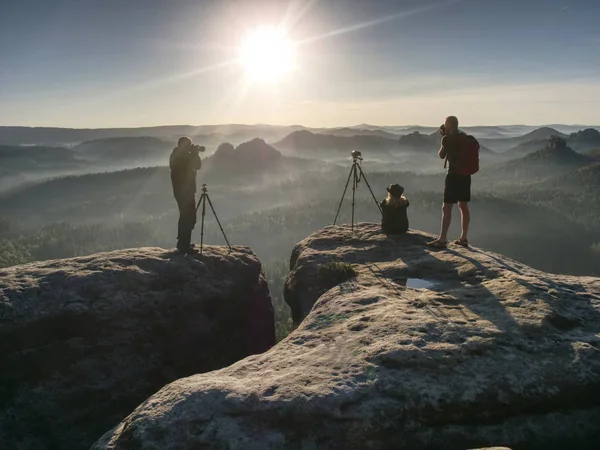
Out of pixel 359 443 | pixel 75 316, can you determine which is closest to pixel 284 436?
pixel 359 443

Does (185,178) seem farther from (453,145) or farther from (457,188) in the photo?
(457,188)

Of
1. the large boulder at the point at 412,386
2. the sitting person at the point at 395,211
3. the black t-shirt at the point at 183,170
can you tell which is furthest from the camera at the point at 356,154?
the large boulder at the point at 412,386

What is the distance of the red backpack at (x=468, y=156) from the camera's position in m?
16.0

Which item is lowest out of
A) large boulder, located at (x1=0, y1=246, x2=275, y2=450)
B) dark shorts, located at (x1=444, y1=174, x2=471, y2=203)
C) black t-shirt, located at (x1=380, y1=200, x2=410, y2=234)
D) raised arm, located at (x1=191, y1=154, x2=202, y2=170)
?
large boulder, located at (x1=0, y1=246, x2=275, y2=450)

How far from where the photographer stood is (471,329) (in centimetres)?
1008

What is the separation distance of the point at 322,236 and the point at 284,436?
43.8 ft

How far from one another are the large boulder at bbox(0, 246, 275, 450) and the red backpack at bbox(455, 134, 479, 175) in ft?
32.9

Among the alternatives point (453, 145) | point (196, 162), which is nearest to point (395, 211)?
point (453, 145)

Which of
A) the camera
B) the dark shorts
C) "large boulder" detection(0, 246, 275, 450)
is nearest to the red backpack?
the dark shorts

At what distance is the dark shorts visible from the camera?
645 inches

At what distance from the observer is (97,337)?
46.0 feet

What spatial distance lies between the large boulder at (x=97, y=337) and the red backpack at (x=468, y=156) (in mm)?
10019

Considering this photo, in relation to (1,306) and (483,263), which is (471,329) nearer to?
(483,263)

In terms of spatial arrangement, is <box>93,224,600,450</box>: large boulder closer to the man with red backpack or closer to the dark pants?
the man with red backpack
